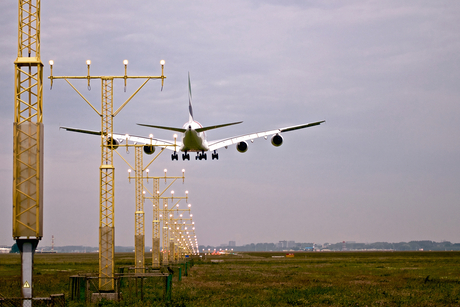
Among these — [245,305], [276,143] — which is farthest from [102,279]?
[276,143]

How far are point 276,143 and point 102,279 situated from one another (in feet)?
106

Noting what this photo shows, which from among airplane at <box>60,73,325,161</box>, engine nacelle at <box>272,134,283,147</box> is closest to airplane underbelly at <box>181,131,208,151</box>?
airplane at <box>60,73,325,161</box>

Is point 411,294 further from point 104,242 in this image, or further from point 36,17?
point 36,17

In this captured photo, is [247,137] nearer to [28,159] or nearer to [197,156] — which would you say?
[197,156]

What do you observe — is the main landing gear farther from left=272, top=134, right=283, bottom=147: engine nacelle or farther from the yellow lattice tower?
the yellow lattice tower

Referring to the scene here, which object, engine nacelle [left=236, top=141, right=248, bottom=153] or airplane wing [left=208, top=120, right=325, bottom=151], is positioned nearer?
airplane wing [left=208, top=120, right=325, bottom=151]

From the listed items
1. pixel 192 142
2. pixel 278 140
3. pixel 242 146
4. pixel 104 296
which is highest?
pixel 192 142

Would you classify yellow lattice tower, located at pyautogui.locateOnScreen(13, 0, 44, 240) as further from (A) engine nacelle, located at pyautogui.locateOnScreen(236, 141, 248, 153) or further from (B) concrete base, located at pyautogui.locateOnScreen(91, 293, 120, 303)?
(A) engine nacelle, located at pyautogui.locateOnScreen(236, 141, 248, 153)

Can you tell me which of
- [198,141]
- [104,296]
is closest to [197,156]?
[198,141]

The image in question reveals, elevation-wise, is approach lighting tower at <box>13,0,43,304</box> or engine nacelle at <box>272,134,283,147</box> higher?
engine nacelle at <box>272,134,283,147</box>

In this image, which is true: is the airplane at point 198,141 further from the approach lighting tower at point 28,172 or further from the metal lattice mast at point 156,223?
the approach lighting tower at point 28,172

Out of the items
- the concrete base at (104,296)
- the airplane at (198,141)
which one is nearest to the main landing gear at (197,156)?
the airplane at (198,141)

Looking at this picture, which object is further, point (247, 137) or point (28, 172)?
point (247, 137)

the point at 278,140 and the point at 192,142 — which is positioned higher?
the point at 192,142
